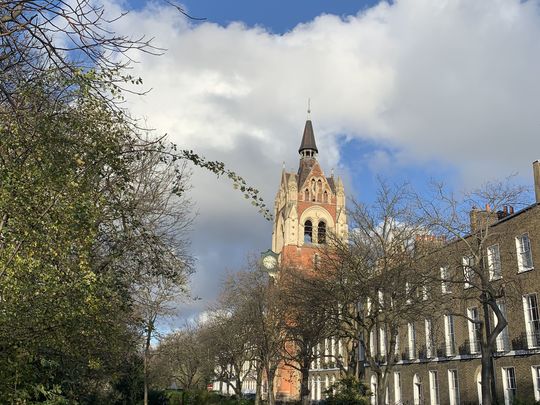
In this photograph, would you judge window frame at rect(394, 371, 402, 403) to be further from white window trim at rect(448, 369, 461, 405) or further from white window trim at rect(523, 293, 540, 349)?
white window trim at rect(523, 293, 540, 349)

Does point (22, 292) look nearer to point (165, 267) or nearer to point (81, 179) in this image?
point (81, 179)

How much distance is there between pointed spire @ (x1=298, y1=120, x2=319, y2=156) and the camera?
94.4m

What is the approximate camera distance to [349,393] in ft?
92.1

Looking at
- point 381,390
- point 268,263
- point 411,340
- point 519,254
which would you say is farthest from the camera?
point 268,263

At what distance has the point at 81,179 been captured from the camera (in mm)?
8531

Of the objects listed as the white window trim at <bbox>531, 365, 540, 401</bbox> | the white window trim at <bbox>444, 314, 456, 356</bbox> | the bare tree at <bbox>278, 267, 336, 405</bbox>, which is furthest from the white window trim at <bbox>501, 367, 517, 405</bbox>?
the bare tree at <bbox>278, 267, 336, 405</bbox>

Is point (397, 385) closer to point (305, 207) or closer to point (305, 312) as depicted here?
point (305, 312)

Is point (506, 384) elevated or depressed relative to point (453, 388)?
elevated

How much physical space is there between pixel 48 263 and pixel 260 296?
34.3m

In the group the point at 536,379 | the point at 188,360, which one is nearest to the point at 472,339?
the point at 536,379

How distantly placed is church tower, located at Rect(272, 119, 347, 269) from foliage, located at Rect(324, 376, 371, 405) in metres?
50.6

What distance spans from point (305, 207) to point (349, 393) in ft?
194

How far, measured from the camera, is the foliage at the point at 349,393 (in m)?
27.7

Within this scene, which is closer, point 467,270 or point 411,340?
point 467,270
